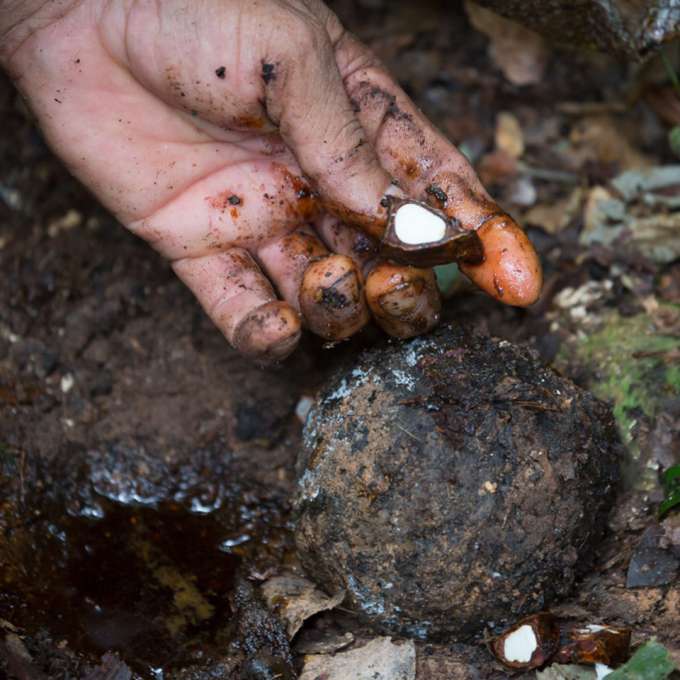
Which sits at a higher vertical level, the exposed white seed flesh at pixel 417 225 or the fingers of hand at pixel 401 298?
the exposed white seed flesh at pixel 417 225

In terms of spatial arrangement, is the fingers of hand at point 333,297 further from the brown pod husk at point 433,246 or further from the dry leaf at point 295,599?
the dry leaf at point 295,599

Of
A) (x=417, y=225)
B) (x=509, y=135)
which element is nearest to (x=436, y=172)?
(x=417, y=225)

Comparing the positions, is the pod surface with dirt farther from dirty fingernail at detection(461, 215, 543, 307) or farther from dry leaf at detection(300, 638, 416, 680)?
dirty fingernail at detection(461, 215, 543, 307)

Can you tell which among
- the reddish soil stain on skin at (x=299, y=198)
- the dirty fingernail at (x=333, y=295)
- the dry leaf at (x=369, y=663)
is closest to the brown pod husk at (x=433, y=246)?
the dirty fingernail at (x=333, y=295)

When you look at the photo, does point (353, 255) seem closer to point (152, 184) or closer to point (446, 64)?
point (152, 184)

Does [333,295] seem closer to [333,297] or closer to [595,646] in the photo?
[333,297]

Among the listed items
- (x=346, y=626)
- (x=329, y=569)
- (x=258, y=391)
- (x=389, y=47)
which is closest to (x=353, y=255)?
(x=258, y=391)
